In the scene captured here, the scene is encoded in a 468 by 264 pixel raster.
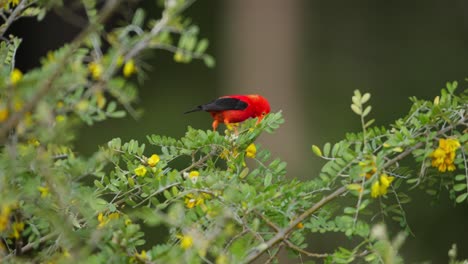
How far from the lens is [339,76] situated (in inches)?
292

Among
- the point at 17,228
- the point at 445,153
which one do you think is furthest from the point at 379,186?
the point at 17,228

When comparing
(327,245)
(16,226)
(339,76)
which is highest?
(16,226)

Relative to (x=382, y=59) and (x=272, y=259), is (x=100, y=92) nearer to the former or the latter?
(x=272, y=259)

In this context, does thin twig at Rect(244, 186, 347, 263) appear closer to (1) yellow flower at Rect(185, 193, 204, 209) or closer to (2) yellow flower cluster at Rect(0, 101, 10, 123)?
(1) yellow flower at Rect(185, 193, 204, 209)

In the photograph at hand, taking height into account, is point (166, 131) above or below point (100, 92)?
below

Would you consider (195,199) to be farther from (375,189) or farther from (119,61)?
(119,61)

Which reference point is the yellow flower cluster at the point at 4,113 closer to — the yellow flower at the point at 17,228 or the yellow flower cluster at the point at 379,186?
the yellow flower at the point at 17,228

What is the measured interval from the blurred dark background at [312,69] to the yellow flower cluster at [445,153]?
3593 mm

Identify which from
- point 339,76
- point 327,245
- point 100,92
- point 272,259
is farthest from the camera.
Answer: point 339,76

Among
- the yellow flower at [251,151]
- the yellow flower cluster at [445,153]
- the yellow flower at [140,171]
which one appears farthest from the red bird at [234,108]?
the yellow flower cluster at [445,153]

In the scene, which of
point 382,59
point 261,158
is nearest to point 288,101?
point 382,59

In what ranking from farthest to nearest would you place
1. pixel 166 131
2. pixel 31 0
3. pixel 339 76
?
pixel 339 76 → pixel 166 131 → pixel 31 0

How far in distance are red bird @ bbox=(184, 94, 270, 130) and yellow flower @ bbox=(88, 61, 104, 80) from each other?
1.83 meters

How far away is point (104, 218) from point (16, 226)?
22cm
